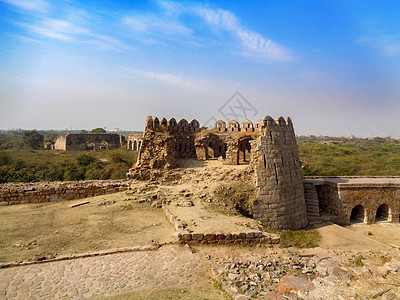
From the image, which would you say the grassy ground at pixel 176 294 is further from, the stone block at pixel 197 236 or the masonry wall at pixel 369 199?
the masonry wall at pixel 369 199

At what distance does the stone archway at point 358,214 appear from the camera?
13.8m

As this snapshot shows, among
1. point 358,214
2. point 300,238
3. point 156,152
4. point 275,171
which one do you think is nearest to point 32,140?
point 156,152

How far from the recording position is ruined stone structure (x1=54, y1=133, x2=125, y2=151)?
38.8 metres

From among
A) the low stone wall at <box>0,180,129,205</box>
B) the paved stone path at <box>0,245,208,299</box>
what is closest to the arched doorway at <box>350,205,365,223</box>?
the paved stone path at <box>0,245,208,299</box>

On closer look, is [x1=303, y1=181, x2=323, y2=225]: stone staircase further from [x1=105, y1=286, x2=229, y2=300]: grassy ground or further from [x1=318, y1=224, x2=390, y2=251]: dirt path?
[x1=105, y1=286, x2=229, y2=300]: grassy ground

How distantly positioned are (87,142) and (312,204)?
3584 cm

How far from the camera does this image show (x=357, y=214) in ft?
46.5

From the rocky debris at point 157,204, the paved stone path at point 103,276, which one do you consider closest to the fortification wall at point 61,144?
the rocky debris at point 157,204

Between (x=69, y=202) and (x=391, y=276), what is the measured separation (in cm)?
1157

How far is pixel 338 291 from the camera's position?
5.11m

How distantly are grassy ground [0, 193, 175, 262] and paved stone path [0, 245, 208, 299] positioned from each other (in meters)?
0.76

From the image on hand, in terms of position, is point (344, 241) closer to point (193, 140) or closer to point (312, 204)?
point (312, 204)

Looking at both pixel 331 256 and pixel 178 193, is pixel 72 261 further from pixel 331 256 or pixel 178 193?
pixel 331 256

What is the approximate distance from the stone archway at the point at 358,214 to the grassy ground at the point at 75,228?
11.0 meters
